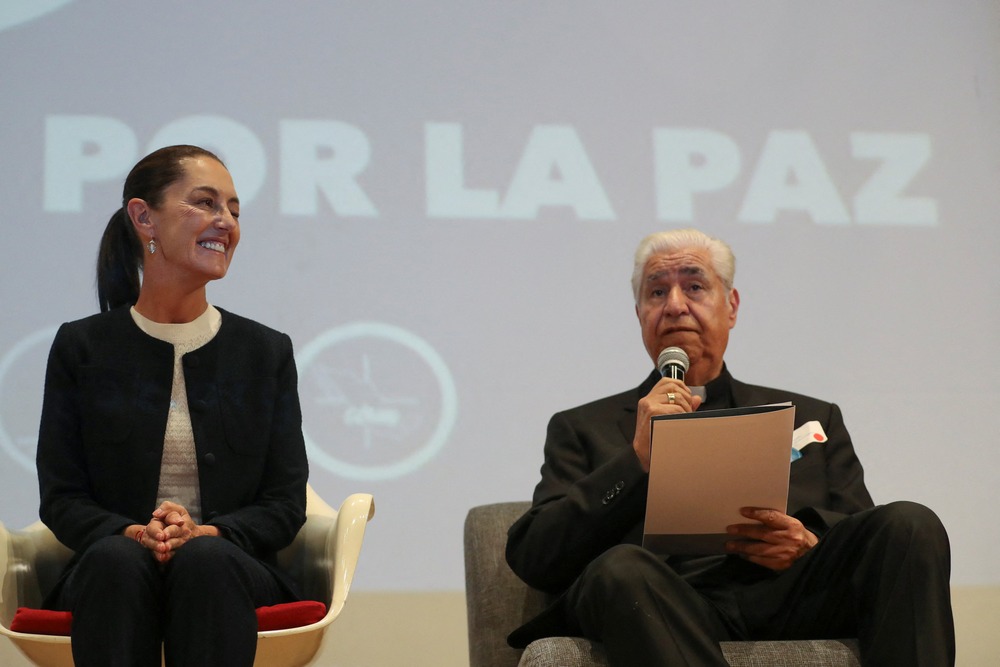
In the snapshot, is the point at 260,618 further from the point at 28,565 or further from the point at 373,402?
the point at 373,402

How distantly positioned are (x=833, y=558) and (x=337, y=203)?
198cm

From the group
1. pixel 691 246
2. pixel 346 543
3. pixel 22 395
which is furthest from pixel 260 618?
pixel 22 395

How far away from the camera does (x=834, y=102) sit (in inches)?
155

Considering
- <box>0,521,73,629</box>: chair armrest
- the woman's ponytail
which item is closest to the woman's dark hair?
the woman's ponytail

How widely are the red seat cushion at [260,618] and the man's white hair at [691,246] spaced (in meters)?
1.14

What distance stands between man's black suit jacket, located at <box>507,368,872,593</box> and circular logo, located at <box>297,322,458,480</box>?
917mm

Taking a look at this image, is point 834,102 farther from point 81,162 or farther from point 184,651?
point 184,651

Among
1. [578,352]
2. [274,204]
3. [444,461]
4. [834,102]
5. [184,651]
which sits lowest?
[184,651]

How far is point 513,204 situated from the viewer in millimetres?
3693

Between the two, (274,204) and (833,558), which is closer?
(833,558)

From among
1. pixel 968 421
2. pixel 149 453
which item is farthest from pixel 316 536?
pixel 968 421

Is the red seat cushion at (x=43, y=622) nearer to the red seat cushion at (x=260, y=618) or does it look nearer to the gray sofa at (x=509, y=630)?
the red seat cushion at (x=260, y=618)

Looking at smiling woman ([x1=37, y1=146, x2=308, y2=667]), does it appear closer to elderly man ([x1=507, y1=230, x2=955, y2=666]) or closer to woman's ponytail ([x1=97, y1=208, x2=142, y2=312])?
woman's ponytail ([x1=97, y1=208, x2=142, y2=312])

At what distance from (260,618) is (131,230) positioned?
0.88m
